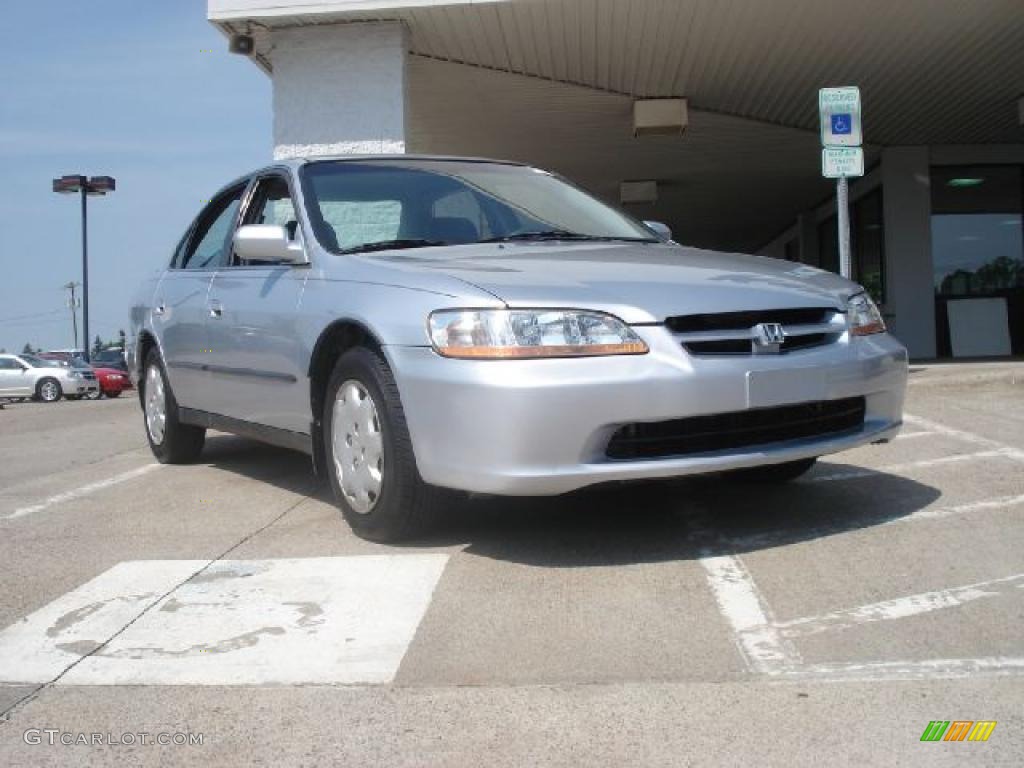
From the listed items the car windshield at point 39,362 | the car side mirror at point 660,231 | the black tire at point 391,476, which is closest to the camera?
the black tire at point 391,476

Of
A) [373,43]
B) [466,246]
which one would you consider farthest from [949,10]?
[466,246]

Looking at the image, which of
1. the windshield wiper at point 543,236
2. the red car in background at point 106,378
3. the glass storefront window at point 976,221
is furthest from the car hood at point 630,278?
the red car in background at point 106,378

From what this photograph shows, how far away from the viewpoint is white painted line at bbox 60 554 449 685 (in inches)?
117

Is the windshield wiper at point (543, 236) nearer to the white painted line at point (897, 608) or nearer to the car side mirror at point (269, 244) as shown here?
the car side mirror at point (269, 244)

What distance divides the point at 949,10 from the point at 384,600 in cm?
933

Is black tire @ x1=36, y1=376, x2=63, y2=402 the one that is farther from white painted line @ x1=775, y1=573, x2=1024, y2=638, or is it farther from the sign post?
white painted line @ x1=775, y1=573, x2=1024, y2=638

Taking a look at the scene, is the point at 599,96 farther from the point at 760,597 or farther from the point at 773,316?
the point at 760,597

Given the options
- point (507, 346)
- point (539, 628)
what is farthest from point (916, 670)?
point (507, 346)

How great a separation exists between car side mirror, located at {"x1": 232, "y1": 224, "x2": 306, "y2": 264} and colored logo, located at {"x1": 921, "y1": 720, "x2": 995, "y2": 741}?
3.19 meters

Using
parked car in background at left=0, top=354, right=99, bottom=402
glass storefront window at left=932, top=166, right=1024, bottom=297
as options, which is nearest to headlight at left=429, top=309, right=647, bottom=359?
glass storefront window at left=932, top=166, right=1024, bottom=297

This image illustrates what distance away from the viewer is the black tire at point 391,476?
13.0ft

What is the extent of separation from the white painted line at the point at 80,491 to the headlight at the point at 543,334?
9.35 ft

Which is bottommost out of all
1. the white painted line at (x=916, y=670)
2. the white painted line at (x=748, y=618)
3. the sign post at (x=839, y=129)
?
the white painted line at (x=916, y=670)

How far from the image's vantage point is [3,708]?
2775 mm
